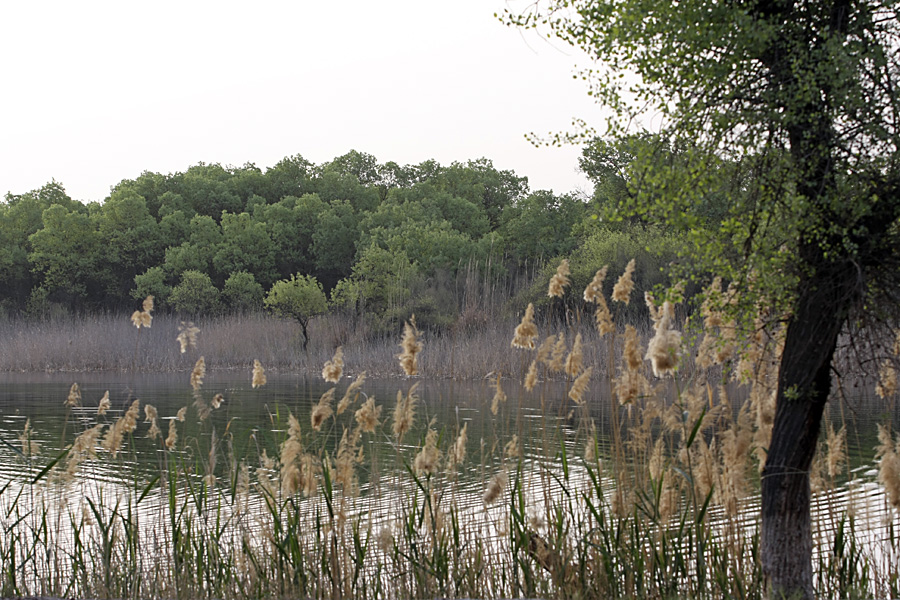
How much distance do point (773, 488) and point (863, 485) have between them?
5.49 metres

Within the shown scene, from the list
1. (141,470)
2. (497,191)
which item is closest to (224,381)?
(141,470)

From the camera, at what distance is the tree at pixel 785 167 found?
3.85 meters

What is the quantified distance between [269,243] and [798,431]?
4325 centimetres

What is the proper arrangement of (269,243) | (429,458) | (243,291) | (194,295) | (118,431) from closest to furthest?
(429,458), (118,431), (194,295), (243,291), (269,243)

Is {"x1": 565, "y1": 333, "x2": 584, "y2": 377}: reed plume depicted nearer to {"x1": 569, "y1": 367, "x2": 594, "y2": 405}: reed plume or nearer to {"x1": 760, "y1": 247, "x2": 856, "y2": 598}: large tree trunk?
{"x1": 569, "y1": 367, "x2": 594, "y2": 405}: reed plume

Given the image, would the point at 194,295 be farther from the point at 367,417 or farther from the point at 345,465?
the point at 367,417

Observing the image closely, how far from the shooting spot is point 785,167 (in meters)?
3.95

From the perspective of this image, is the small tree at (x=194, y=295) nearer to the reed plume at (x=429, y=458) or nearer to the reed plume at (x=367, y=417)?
the reed plume at (x=367, y=417)

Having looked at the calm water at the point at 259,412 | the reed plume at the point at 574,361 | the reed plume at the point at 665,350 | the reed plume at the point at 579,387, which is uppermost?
the reed plume at the point at 665,350

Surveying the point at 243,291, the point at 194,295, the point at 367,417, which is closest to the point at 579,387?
the point at 367,417

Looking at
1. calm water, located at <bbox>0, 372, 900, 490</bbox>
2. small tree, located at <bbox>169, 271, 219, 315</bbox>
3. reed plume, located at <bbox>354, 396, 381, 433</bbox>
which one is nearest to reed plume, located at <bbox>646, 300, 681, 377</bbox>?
reed plume, located at <bbox>354, 396, 381, 433</bbox>

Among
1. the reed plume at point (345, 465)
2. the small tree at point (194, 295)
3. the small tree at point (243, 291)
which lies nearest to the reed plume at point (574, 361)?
the reed plume at point (345, 465)

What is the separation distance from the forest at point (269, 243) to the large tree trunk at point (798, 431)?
28652 millimetres

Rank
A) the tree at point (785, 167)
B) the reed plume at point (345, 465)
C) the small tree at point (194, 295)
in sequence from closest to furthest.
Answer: the tree at point (785, 167), the reed plume at point (345, 465), the small tree at point (194, 295)
